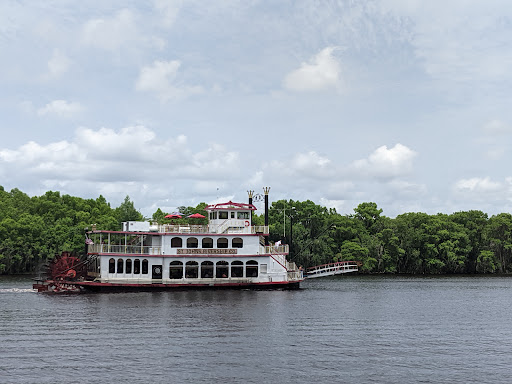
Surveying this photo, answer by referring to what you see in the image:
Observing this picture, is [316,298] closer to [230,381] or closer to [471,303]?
[471,303]

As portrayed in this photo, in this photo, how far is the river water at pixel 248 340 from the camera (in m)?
24.6

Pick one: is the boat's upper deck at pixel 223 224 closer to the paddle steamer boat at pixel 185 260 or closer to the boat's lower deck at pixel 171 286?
the paddle steamer boat at pixel 185 260

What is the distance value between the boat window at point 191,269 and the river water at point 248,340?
5.10 m

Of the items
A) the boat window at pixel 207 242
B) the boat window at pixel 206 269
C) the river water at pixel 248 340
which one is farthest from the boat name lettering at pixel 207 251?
the river water at pixel 248 340

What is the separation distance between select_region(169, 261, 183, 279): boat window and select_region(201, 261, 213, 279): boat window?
6.68 feet

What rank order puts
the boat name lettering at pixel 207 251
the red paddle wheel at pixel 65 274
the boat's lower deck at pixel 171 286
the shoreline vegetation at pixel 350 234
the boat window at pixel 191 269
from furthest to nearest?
the shoreline vegetation at pixel 350 234
the boat window at pixel 191 269
the red paddle wheel at pixel 65 274
the boat name lettering at pixel 207 251
the boat's lower deck at pixel 171 286

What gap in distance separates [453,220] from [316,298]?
2427 inches

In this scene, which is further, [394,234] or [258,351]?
[394,234]

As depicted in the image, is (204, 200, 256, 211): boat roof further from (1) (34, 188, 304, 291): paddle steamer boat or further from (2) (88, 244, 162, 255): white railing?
(2) (88, 244, 162, 255): white railing

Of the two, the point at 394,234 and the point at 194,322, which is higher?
the point at 394,234

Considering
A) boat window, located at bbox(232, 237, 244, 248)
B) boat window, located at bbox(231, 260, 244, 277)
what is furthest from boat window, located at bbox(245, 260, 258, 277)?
boat window, located at bbox(232, 237, 244, 248)

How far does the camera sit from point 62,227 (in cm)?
9644

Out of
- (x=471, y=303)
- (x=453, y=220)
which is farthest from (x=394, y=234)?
(x=471, y=303)

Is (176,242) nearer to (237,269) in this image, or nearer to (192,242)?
(192,242)
